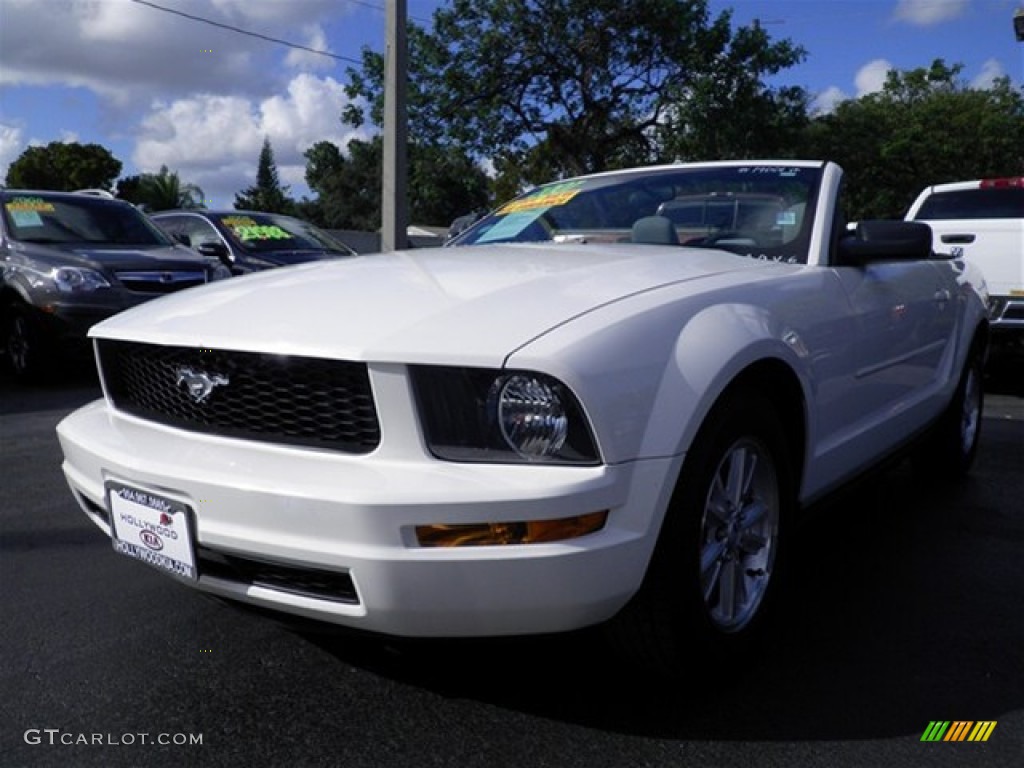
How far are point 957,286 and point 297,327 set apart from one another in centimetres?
323

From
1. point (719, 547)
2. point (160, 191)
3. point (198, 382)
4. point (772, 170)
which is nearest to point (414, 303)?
point (198, 382)

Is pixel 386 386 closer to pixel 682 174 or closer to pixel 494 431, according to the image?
pixel 494 431

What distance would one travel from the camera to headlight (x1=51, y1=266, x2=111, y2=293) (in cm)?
664

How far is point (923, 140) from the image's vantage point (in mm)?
31266

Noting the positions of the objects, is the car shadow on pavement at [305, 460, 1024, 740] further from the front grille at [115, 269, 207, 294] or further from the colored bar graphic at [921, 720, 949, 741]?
the front grille at [115, 269, 207, 294]

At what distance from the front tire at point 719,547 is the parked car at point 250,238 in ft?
25.3

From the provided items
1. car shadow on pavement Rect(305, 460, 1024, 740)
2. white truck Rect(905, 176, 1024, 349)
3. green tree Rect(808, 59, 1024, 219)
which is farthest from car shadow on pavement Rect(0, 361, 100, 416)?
green tree Rect(808, 59, 1024, 219)

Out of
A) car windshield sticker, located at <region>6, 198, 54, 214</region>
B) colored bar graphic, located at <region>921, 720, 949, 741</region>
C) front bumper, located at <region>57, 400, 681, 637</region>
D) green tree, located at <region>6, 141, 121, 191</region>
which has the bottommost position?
colored bar graphic, located at <region>921, 720, 949, 741</region>

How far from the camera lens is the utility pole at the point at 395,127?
471 inches

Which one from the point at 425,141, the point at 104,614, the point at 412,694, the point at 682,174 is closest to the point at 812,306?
the point at 682,174

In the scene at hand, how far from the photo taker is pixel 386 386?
74.8 inches

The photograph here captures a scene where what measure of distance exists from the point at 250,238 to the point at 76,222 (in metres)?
2.34

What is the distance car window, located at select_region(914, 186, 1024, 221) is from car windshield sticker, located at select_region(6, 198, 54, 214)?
7789 mm

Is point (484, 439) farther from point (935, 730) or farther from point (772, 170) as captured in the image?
point (772, 170)
